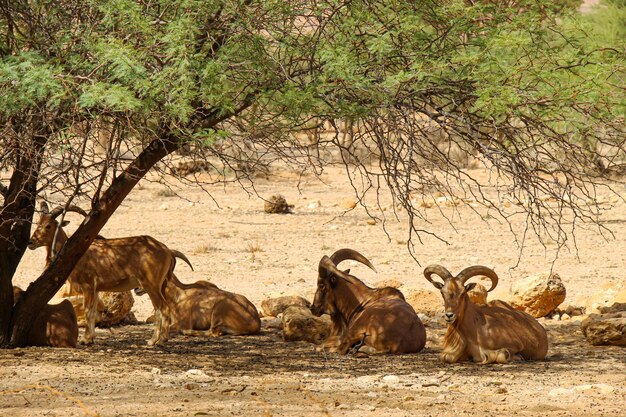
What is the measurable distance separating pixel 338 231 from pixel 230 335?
9.19 metres

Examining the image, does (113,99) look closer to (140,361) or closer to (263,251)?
(140,361)

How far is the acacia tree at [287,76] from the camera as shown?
380 inches

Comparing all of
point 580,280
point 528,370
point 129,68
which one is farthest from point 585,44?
point 580,280

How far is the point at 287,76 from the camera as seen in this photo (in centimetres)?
997

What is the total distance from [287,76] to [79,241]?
303cm

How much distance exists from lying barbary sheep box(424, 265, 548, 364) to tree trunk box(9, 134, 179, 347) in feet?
9.72

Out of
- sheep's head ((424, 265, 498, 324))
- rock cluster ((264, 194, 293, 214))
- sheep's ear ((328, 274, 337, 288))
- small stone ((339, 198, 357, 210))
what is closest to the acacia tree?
sheep's head ((424, 265, 498, 324))

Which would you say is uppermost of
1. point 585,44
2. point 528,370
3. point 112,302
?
point 585,44

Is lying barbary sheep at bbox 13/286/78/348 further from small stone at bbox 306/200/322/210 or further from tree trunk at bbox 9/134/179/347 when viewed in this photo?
small stone at bbox 306/200/322/210

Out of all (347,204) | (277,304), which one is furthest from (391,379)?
(347,204)

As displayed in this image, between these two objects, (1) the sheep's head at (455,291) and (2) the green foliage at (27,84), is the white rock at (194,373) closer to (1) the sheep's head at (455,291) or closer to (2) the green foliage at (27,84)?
(1) the sheep's head at (455,291)

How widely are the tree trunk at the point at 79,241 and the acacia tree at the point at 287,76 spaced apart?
55mm

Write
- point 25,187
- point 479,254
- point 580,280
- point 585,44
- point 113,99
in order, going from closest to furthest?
point 113,99, point 585,44, point 25,187, point 580,280, point 479,254

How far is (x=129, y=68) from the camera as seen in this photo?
9297mm
